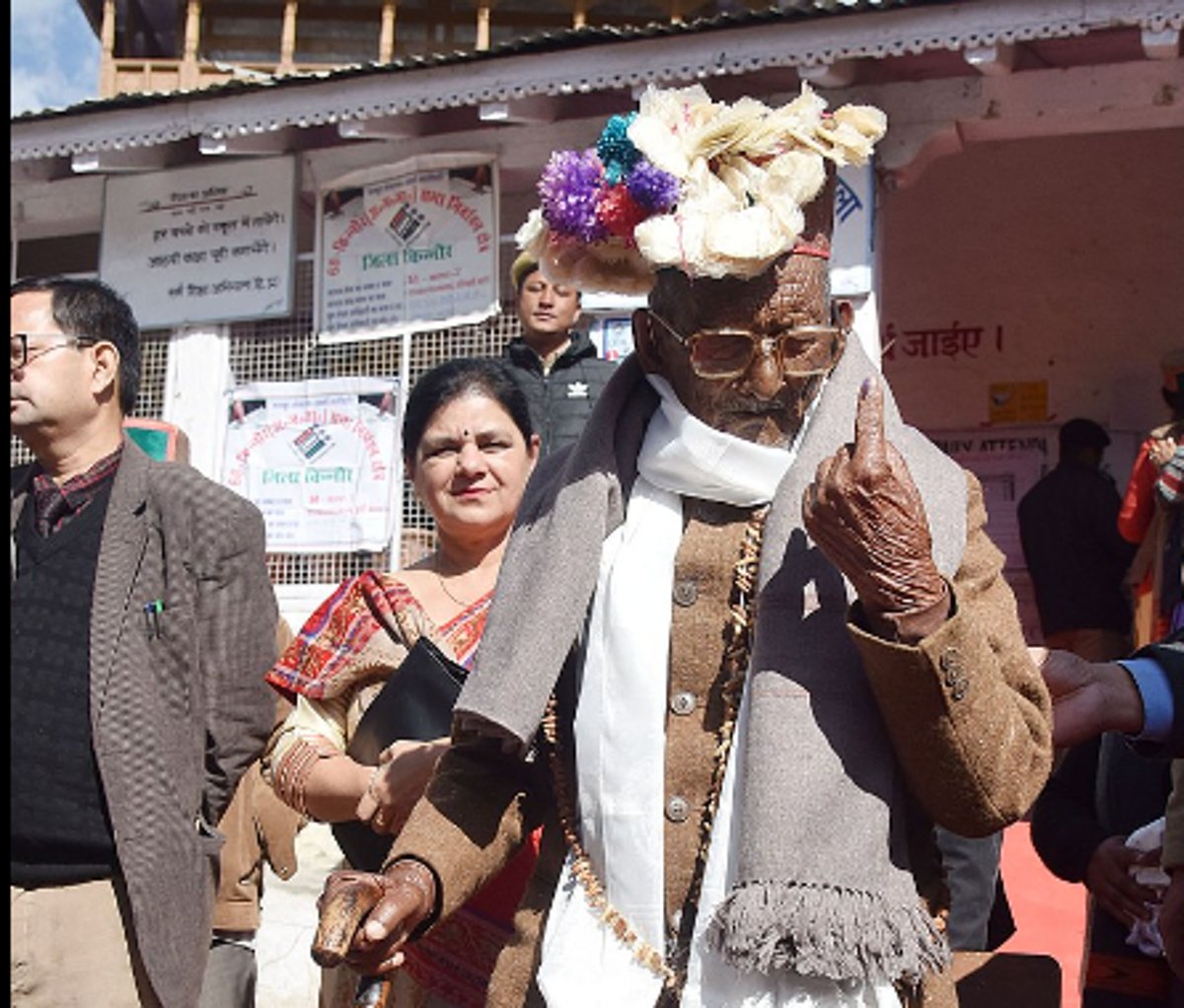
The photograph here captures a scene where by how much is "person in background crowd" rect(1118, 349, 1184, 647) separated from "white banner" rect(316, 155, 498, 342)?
317cm

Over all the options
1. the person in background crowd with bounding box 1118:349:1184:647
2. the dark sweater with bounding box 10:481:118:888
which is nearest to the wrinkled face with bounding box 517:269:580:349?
the person in background crowd with bounding box 1118:349:1184:647

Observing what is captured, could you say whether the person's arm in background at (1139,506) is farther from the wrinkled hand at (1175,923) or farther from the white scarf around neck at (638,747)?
the white scarf around neck at (638,747)

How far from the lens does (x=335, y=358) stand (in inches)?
351

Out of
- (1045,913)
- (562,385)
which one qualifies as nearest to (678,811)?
(1045,913)

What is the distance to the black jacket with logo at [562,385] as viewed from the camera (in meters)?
6.64

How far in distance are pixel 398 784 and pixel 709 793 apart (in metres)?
1.03

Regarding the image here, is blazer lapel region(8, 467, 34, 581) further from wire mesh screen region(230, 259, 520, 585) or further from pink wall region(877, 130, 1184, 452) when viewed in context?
pink wall region(877, 130, 1184, 452)

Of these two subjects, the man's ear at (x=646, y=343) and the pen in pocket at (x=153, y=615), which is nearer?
the man's ear at (x=646, y=343)

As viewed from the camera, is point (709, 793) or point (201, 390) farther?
point (201, 390)

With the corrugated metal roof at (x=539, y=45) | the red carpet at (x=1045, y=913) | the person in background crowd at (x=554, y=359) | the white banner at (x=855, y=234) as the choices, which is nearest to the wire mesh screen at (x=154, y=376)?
the corrugated metal roof at (x=539, y=45)

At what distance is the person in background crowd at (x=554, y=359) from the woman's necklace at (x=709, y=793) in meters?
4.17

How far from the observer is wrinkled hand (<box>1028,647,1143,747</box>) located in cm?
252

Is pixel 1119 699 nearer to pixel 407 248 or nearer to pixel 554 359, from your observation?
Answer: pixel 554 359

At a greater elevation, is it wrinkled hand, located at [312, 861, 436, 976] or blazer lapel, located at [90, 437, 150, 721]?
blazer lapel, located at [90, 437, 150, 721]
